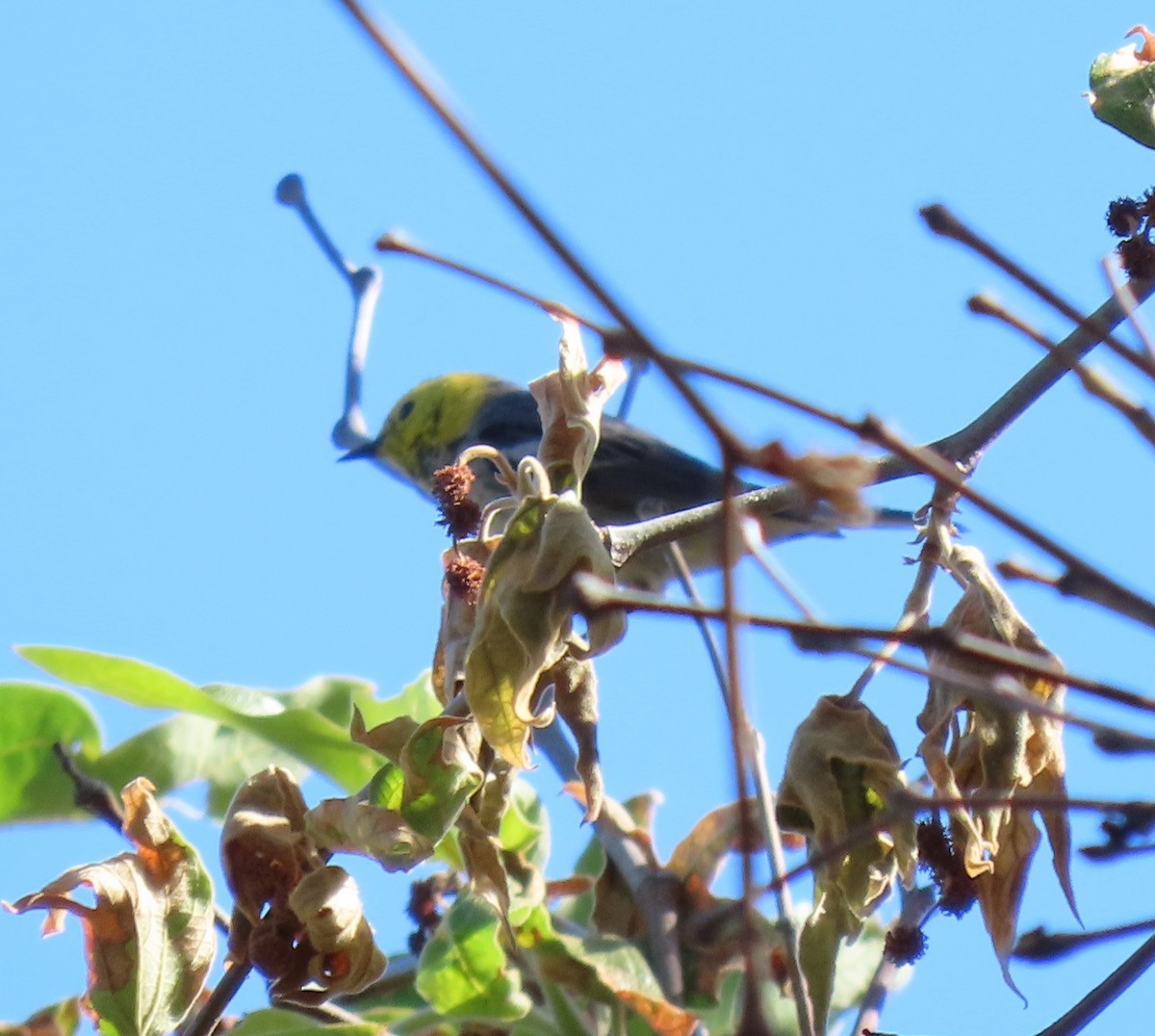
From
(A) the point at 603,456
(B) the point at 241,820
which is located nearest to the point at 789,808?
(B) the point at 241,820

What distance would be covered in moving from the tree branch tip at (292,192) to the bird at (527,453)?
3.06 m

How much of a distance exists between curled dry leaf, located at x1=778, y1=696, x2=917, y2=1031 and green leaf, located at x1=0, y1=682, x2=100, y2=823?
1157mm

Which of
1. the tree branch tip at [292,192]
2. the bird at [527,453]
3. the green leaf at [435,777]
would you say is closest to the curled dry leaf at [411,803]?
the green leaf at [435,777]

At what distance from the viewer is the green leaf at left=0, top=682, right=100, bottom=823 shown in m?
2.16

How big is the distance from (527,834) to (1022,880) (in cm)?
114

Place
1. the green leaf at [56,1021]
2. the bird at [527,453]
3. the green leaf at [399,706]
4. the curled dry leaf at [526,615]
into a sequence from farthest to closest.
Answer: the bird at [527,453], the green leaf at [399,706], the green leaf at [56,1021], the curled dry leaf at [526,615]

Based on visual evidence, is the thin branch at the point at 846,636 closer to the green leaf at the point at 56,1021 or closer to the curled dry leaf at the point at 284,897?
the curled dry leaf at the point at 284,897

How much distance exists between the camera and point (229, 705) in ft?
7.39

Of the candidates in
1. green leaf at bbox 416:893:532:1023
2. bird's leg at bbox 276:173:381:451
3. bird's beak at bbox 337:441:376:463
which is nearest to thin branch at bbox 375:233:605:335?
green leaf at bbox 416:893:532:1023

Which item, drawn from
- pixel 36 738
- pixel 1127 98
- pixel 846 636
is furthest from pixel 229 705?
pixel 846 636

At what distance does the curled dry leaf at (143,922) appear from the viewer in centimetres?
139

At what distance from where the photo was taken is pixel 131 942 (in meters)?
1.40

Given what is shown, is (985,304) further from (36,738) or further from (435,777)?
(36,738)

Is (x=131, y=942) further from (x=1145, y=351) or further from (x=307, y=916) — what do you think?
(x=1145, y=351)
